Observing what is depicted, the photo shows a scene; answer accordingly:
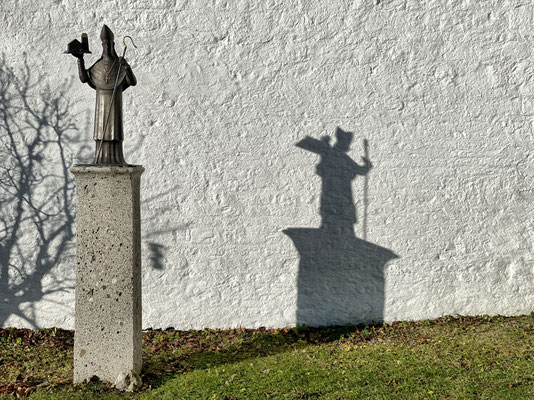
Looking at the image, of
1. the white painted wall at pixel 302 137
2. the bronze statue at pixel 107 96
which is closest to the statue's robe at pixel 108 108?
the bronze statue at pixel 107 96

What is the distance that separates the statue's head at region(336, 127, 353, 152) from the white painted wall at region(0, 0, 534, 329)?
11cm

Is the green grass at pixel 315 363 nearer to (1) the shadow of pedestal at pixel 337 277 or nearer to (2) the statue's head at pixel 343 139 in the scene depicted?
(1) the shadow of pedestal at pixel 337 277

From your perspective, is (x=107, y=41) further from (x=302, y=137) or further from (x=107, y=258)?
(x=302, y=137)

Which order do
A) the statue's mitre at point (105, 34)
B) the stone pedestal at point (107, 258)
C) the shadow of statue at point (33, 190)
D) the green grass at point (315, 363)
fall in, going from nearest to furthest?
the green grass at point (315, 363) → the stone pedestal at point (107, 258) → the statue's mitre at point (105, 34) → the shadow of statue at point (33, 190)

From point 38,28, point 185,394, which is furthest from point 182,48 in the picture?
point 185,394

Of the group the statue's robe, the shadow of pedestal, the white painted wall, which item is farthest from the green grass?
the statue's robe

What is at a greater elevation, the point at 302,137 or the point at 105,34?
the point at 105,34

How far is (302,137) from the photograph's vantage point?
670cm

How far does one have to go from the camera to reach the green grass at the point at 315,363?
4.92 meters

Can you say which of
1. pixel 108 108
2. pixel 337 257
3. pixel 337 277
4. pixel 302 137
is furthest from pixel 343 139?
pixel 108 108

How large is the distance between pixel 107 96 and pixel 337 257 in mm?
2975

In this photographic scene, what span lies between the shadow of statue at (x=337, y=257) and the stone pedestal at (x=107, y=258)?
2152 mm

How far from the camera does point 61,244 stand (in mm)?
6875

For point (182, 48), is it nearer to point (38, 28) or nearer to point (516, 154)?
point (38, 28)
